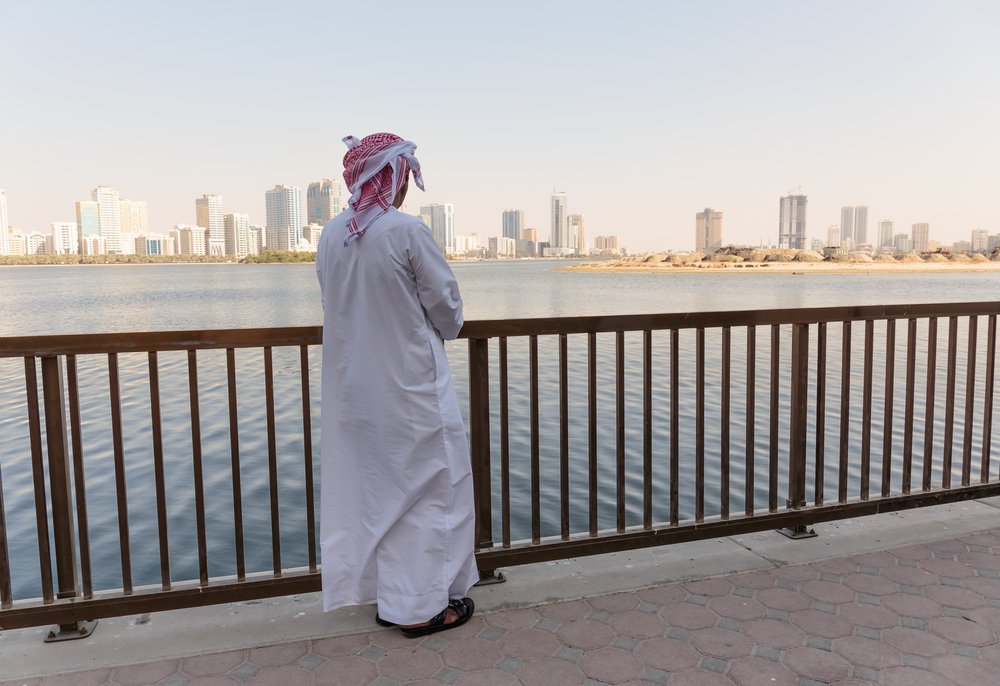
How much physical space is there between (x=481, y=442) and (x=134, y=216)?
175565mm

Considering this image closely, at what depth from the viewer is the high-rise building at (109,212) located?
488 feet

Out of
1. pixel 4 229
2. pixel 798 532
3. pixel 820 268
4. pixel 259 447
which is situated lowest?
pixel 259 447

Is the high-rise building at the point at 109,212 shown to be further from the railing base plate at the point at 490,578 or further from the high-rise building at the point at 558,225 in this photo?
the railing base plate at the point at 490,578

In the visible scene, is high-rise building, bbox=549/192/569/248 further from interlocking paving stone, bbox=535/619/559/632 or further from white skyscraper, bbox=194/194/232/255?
interlocking paving stone, bbox=535/619/559/632

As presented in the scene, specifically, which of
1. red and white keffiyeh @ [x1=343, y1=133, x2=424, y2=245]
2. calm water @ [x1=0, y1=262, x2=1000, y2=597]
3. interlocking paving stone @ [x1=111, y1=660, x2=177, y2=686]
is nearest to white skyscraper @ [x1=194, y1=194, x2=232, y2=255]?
calm water @ [x1=0, y1=262, x2=1000, y2=597]

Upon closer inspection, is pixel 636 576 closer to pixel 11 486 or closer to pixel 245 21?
pixel 11 486

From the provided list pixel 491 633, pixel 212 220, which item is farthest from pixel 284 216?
pixel 491 633

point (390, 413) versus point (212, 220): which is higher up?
point (212, 220)

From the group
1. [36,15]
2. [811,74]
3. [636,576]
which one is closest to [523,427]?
[636,576]

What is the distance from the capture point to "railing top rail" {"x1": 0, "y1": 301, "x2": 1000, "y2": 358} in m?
2.29

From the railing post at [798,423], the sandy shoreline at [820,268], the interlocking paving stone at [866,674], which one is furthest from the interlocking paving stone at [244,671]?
the sandy shoreline at [820,268]

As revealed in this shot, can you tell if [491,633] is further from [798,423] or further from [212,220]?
[212,220]

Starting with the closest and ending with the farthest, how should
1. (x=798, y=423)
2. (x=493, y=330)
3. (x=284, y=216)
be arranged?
(x=493, y=330)
(x=798, y=423)
(x=284, y=216)

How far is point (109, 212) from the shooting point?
14975 cm
